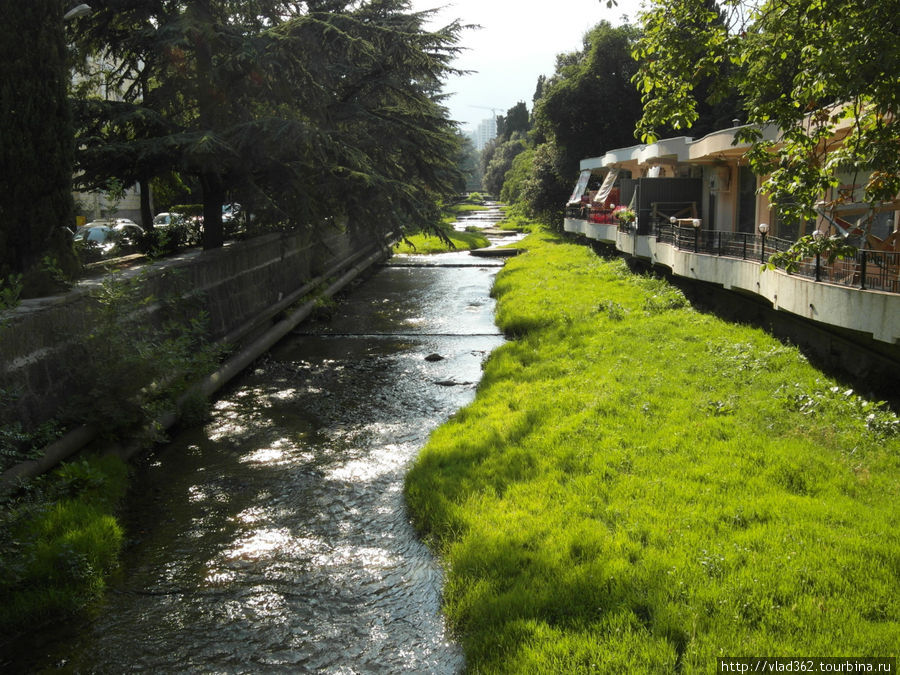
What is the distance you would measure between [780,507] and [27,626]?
6213mm

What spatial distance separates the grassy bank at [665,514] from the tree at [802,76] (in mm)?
2578

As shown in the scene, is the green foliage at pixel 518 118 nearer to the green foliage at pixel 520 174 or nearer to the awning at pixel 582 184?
the green foliage at pixel 520 174

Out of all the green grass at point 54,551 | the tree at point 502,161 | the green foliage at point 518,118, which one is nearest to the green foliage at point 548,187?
the green grass at point 54,551

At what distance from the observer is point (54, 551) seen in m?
6.17

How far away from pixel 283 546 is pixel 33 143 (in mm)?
6050

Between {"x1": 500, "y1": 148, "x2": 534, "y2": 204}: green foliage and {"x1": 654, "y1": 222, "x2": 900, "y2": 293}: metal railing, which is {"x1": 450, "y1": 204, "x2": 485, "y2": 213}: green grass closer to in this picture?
{"x1": 500, "y1": 148, "x2": 534, "y2": 204}: green foliage

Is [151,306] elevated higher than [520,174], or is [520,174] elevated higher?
[520,174]

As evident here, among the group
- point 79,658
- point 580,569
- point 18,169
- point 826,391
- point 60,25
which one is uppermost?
point 60,25

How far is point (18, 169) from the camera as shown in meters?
8.96

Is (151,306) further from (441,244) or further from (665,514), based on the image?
(441,244)

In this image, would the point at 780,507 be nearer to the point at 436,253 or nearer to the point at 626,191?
the point at 626,191

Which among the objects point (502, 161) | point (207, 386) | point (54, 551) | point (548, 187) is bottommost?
point (54, 551)

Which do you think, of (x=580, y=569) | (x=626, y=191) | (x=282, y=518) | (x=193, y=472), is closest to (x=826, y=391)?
(x=580, y=569)

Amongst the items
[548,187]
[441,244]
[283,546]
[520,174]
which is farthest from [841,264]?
[520,174]
